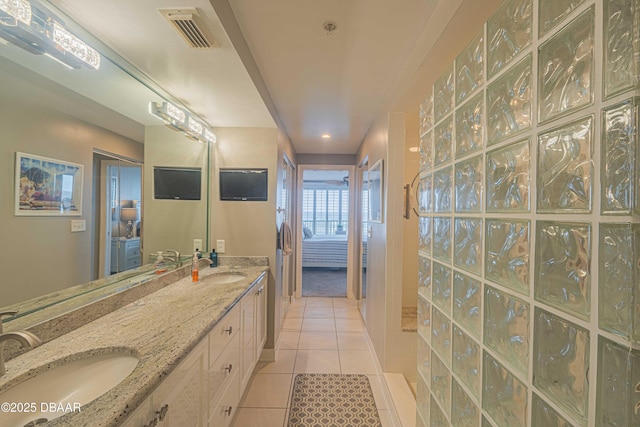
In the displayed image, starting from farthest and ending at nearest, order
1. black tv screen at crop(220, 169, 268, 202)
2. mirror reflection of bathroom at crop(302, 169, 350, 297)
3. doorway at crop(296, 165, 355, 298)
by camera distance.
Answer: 1. mirror reflection of bathroom at crop(302, 169, 350, 297)
2. doorway at crop(296, 165, 355, 298)
3. black tv screen at crop(220, 169, 268, 202)

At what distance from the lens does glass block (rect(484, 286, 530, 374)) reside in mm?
670

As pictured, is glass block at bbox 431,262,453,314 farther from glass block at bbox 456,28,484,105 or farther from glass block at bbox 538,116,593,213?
glass block at bbox 456,28,484,105

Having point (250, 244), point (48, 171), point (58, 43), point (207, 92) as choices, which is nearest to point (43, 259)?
point (48, 171)

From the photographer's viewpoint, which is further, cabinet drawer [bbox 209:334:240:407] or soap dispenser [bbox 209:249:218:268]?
soap dispenser [bbox 209:249:218:268]

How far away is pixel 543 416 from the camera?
61 centimetres

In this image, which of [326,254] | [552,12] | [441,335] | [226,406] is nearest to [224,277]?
[226,406]

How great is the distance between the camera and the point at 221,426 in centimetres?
143

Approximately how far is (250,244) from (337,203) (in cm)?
663

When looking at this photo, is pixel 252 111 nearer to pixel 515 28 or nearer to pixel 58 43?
pixel 58 43

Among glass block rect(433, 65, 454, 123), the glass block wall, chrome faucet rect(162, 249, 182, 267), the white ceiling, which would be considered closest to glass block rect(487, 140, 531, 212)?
the glass block wall

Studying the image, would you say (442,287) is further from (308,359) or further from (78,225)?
(308,359)

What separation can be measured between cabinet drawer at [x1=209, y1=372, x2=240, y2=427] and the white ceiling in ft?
5.68

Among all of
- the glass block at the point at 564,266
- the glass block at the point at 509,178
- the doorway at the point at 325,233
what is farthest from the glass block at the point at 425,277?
the doorway at the point at 325,233

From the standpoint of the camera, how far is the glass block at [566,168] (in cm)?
52
